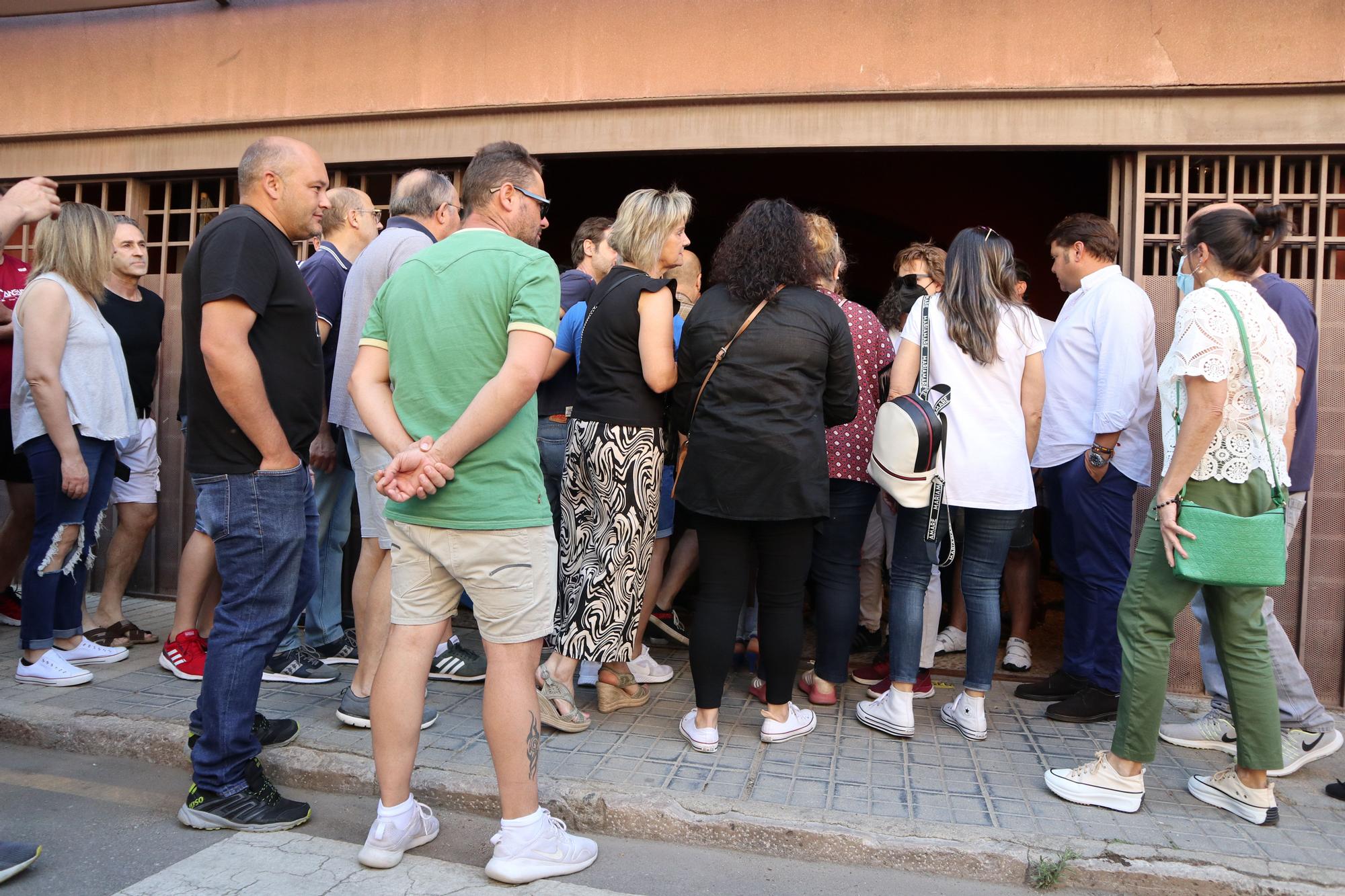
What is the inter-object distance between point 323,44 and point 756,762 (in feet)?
15.1

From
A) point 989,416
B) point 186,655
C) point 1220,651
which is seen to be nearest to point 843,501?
point 989,416

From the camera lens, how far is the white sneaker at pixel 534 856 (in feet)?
8.85

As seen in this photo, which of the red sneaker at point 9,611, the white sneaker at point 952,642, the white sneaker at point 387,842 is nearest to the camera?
the white sneaker at point 387,842

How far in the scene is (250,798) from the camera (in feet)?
10.1

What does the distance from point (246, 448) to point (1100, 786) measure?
304cm

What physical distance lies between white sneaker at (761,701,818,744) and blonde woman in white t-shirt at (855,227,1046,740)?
26cm

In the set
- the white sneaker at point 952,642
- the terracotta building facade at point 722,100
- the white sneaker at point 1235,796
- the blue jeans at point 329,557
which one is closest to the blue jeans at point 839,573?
the white sneaker at point 952,642

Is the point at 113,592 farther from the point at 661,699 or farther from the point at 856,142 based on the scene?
the point at 856,142

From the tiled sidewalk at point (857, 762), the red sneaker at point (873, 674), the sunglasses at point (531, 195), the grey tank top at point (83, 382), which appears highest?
the sunglasses at point (531, 195)

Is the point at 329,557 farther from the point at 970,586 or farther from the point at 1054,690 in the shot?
the point at 1054,690

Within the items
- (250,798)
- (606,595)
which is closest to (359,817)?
(250,798)

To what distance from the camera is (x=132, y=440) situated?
4938 millimetres

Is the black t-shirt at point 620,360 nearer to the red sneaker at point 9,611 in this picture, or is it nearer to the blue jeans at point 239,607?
the blue jeans at point 239,607

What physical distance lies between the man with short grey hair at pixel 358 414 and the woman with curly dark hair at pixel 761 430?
1093 millimetres
